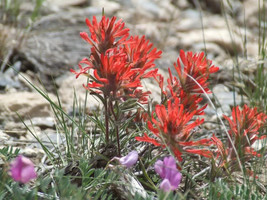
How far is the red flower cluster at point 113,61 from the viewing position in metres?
1.60

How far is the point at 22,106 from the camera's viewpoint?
277 centimetres

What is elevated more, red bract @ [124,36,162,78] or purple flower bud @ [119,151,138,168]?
red bract @ [124,36,162,78]

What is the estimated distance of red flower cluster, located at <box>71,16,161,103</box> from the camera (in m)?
1.60

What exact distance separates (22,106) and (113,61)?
1340 millimetres

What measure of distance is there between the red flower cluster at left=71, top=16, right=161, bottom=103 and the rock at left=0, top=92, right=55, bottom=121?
1088 mm

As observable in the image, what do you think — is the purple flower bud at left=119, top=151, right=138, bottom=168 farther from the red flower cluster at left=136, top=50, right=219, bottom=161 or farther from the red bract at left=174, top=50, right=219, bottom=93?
the red bract at left=174, top=50, right=219, bottom=93

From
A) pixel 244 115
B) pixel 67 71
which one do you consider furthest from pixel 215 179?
pixel 67 71

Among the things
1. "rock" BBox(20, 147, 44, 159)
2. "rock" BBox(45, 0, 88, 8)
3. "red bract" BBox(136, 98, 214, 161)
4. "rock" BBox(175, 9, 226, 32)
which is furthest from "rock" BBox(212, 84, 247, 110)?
"rock" BBox(45, 0, 88, 8)

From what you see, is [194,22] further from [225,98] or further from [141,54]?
[141,54]

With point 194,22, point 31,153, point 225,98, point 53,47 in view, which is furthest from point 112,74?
point 194,22

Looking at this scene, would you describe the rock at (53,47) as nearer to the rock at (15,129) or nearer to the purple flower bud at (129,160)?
the rock at (15,129)

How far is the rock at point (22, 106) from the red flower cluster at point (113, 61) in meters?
1.09

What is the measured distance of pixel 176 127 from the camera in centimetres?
155

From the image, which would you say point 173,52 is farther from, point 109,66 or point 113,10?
point 109,66
